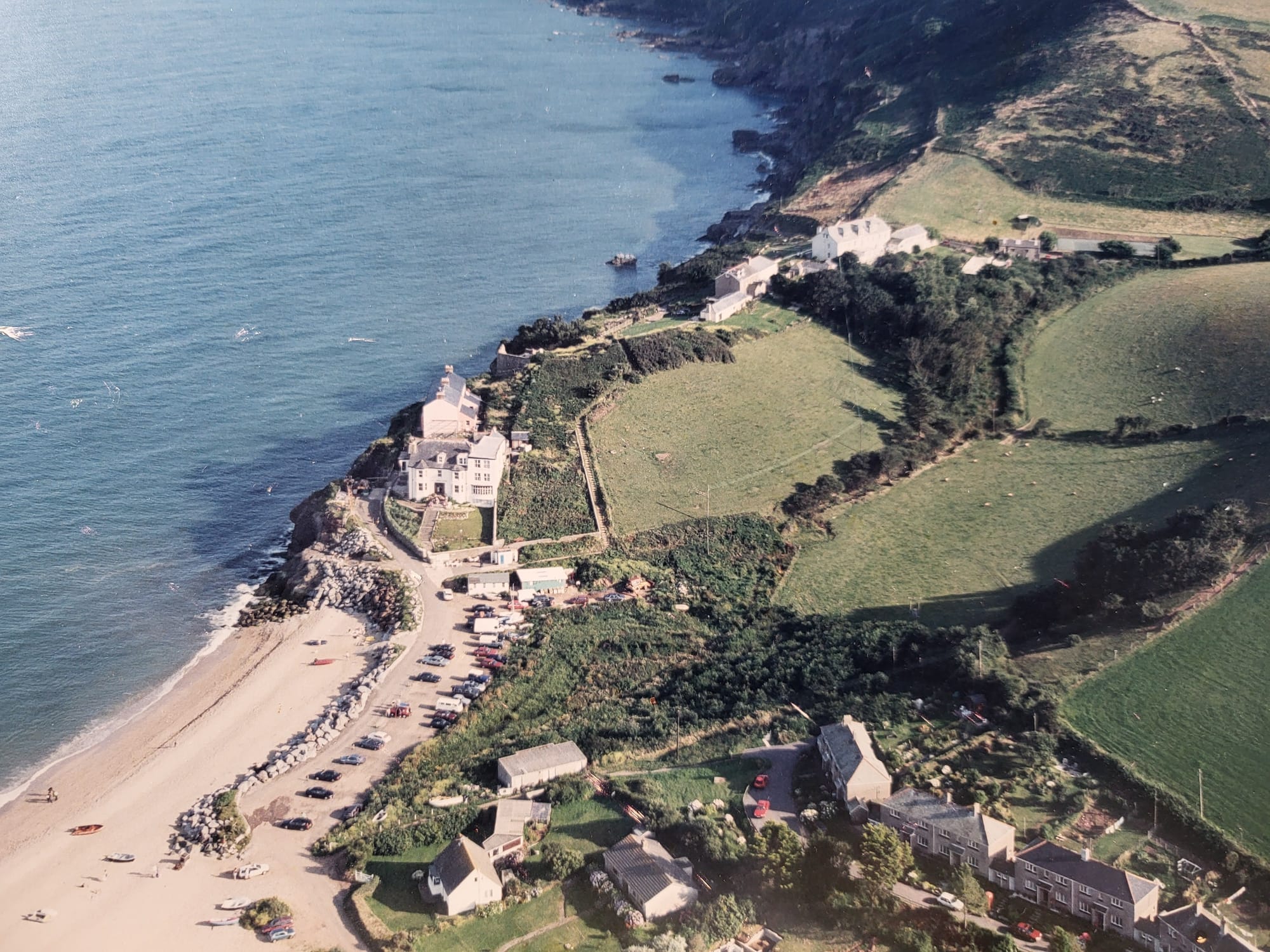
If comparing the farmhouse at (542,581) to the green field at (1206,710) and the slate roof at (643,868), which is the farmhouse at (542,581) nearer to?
the slate roof at (643,868)

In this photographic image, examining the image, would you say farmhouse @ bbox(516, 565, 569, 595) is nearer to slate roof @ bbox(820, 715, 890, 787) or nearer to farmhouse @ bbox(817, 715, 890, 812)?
slate roof @ bbox(820, 715, 890, 787)

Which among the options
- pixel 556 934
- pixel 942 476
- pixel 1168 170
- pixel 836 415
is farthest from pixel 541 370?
pixel 1168 170

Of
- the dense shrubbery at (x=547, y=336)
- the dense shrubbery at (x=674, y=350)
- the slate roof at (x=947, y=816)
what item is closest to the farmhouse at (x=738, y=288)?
the dense shrubbery at (x=674, y=350)

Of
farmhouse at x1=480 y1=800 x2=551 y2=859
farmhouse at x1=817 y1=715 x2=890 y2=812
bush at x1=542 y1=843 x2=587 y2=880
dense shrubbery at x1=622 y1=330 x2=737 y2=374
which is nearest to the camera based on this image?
bush at x1=542 y1=843 x2=587 y2=880

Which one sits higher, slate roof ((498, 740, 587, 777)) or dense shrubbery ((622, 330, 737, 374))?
dense shrubbery ((622, 330, 737, 374))

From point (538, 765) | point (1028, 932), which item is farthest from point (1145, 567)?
point (538, 765)

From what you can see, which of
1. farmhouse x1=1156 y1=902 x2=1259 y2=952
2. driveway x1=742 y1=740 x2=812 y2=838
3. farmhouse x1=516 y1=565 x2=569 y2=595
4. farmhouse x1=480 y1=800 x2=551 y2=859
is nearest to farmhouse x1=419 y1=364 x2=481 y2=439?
farmhouse x1=516 y1=565 x2=569 y2=595
